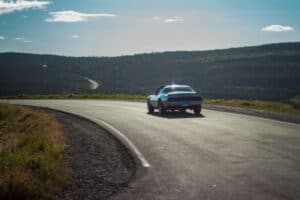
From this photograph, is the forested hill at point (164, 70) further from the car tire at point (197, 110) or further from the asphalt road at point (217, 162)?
the asphalt road at point (217, 162)

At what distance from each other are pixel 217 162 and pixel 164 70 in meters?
130

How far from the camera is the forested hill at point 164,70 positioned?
11244 centimetres

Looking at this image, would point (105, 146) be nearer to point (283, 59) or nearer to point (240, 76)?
Answer: point (240, 76)

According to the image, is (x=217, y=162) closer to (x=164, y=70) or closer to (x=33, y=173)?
(x=33, y=173)

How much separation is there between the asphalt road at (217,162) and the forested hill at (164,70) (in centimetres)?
8481

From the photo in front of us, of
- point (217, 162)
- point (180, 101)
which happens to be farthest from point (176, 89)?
point (217, 162)

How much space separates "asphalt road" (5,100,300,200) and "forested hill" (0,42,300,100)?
3339 inches

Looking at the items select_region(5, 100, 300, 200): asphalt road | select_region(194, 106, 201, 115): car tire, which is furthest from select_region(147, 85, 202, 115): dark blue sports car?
select_region(5, 100, 300, 200): asphalt road

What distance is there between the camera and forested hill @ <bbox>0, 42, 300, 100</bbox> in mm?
112438

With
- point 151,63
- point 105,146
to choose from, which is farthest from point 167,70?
point 105,146

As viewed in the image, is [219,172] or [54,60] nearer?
[219,172]

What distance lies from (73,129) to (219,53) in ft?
472

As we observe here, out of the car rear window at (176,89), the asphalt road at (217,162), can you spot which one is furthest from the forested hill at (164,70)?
the asphalt road at (217,162)

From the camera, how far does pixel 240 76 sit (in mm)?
120688
